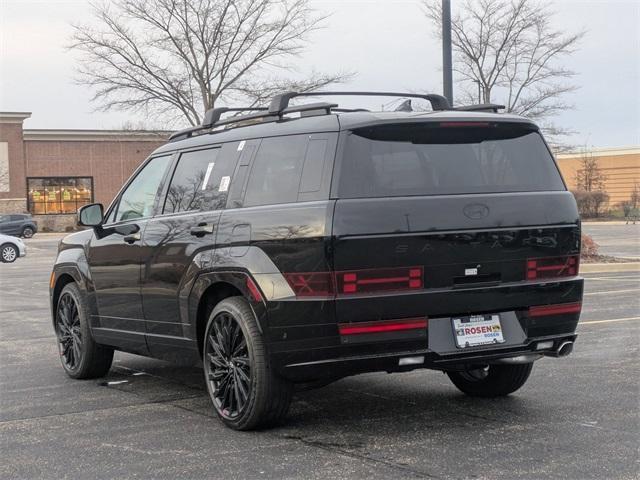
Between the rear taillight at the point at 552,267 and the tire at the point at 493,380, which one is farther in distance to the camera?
the tire at the point at 493,380

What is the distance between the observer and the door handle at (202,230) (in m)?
6.13

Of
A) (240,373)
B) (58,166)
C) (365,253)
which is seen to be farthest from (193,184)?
(58,166)

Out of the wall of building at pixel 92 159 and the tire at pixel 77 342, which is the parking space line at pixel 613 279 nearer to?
the tire at pixel 77 342

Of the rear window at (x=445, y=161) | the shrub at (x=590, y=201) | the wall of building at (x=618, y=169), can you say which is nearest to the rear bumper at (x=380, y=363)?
the rear window at (x=445, y=161)

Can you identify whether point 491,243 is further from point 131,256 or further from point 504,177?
point 131,256

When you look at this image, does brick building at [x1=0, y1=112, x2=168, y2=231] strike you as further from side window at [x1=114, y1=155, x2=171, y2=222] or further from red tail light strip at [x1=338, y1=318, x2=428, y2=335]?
red tail light strip at [x1=338, y1=318, x2=428, y2=335]

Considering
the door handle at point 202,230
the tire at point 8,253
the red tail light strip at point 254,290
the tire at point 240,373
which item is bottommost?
the tire at point 8,253

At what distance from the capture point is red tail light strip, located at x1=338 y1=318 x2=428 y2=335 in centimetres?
529

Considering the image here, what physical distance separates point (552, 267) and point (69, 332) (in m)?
4.42

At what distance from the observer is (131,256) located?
7.12m

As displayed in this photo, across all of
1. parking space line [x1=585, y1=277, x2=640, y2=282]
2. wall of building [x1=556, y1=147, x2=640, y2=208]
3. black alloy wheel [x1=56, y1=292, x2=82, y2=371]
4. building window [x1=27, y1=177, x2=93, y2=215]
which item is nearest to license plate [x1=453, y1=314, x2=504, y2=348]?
black alloy wheel [x1=56, y1=292, x2=82, y2=371]

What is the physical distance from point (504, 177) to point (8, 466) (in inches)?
135

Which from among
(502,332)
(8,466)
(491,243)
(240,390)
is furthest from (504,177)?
(8,466)

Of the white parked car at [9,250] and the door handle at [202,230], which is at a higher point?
the door handle at [202,230]
